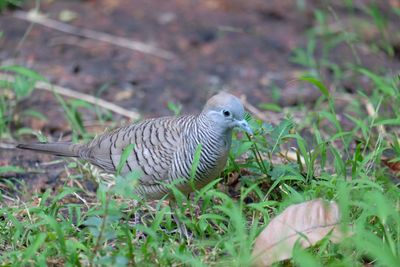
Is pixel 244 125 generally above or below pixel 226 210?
above

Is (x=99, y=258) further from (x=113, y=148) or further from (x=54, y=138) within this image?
(x=54, y=138)

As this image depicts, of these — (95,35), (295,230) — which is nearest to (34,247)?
(295,230)

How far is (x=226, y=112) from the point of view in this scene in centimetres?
409

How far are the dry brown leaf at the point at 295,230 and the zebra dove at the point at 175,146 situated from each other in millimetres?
557

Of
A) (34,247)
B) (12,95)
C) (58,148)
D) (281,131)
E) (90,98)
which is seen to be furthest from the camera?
(90,98)

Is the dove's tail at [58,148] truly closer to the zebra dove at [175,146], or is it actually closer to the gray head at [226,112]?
the zebra dove at [175,146]

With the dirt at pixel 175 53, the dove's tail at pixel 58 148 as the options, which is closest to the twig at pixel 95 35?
the dirt at pixel 175 53

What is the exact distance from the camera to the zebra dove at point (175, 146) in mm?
4137

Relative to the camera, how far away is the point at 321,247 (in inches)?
145

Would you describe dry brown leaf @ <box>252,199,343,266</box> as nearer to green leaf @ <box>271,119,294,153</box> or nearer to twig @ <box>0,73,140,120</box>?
green leaf @ <box>271,119,294,153</box>

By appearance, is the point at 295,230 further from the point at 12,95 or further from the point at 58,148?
the point at 12,95

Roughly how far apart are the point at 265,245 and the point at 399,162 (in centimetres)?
157

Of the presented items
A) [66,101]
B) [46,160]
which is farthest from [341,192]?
[66,101]

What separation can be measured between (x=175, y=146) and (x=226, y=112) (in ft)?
1.31
